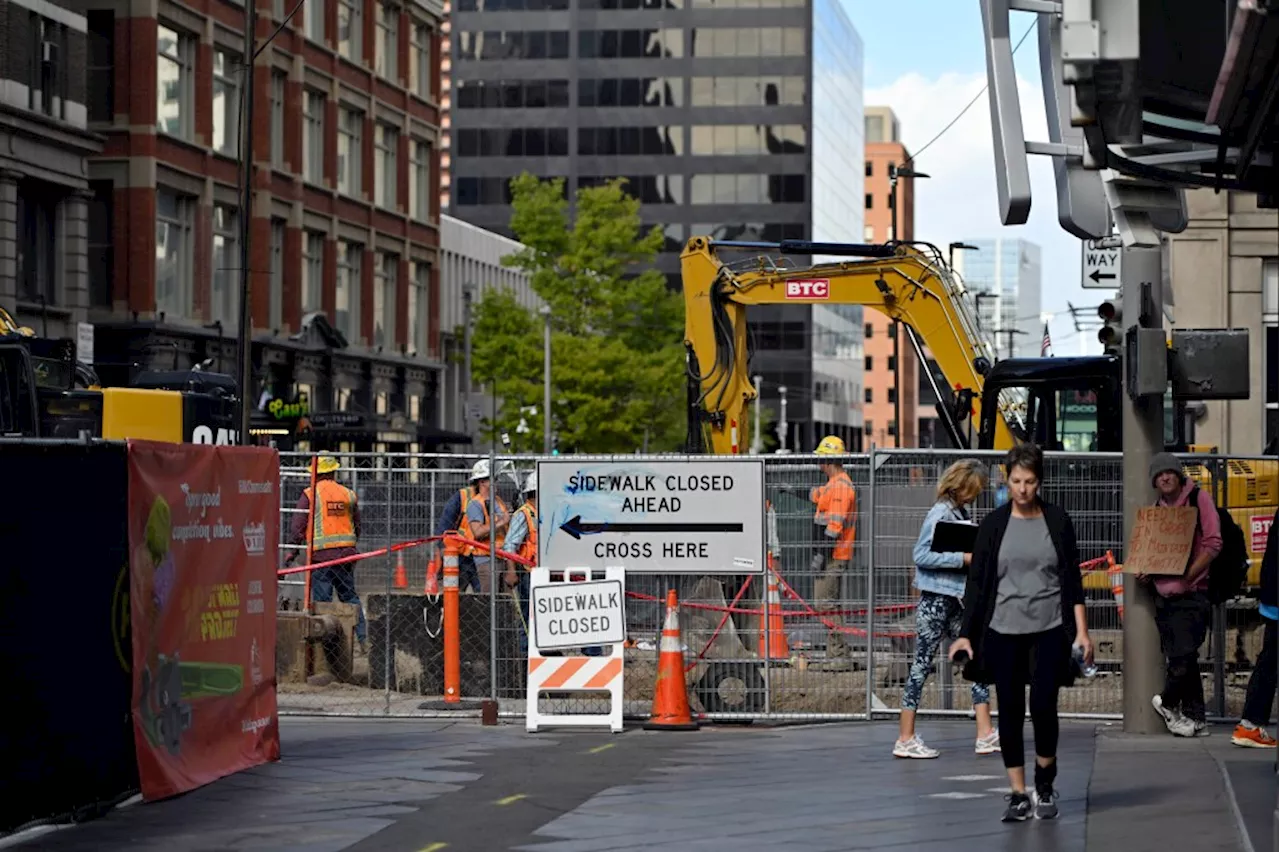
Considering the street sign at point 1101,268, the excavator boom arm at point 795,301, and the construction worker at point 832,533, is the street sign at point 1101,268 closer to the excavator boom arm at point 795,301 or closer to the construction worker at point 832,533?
the excavator boom arm at point 795,301

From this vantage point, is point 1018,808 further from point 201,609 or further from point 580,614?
point 580,614

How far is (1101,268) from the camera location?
22594mm

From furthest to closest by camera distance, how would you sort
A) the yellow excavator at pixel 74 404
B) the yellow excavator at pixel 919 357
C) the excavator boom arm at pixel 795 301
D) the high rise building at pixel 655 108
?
the high rise building at pixel 655 108 → the excavator boom arm at pixel 795 301 → the yellow excavator at pixel 74 404 → the yellow excavator at pixel 919 357

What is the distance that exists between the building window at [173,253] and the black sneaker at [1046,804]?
143ft

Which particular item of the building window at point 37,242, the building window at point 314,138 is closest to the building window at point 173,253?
the building window at point 37,242

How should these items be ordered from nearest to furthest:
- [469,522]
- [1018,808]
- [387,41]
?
[1018,808]
[469,522]
[387,41]

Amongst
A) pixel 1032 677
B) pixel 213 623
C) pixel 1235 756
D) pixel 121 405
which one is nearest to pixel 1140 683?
pixel 1235 756

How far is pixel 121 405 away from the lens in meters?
29.2

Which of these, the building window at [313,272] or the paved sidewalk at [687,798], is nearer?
the paved sidewalk at [687,798]

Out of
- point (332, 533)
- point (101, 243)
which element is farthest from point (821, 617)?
point (101, 243)

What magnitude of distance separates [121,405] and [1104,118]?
19015 millimetres

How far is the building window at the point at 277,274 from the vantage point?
197 feet

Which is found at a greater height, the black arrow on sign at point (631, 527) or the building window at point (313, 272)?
the building window at point (313, 272)

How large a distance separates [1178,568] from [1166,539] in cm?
23
